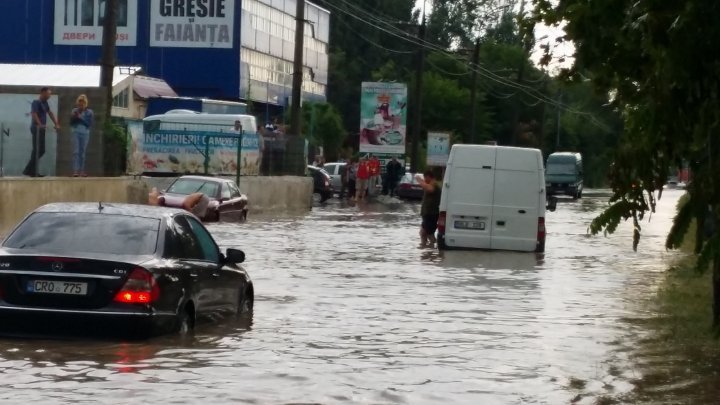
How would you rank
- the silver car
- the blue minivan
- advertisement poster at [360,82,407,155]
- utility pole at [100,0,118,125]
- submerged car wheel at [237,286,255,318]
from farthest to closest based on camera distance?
the blue minivan
advertisement poster at [360,82,407,155]
the silver car
utility pole at [100,0,118,125]
submerged car wheel at [237,286,255,318]

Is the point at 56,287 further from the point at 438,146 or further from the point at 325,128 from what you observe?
the point at 325,128

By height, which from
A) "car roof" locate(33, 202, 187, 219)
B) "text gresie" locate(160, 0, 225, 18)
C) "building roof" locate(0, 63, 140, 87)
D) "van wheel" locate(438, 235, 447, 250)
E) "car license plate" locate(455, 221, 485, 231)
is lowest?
"van wheel" locate(438, 235, 447, 250)

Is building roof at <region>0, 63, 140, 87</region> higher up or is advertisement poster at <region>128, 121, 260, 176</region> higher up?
building roof at <region>0, 63, 140, 87</region>

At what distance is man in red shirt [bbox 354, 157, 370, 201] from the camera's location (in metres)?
57.1

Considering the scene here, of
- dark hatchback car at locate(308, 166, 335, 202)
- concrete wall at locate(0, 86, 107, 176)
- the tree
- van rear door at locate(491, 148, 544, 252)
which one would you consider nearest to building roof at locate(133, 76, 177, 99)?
dark hatchback car at locate(308, 166, 335, 202)

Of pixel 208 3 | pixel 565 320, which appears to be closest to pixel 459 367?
pixel 565 320

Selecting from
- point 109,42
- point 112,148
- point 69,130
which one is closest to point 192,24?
point 112,148

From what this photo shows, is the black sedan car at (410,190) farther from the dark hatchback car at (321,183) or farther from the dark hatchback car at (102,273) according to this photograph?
the dark hatchback car at (102,273)

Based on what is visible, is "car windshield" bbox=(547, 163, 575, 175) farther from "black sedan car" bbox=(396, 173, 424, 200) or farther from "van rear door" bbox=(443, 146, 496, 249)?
"van rear door" bbox=(443, 146, 496, 249)

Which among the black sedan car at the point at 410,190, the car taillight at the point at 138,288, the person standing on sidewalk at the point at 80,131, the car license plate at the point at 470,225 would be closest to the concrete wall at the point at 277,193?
the black sedan car at the point at 410,190

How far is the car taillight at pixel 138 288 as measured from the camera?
40.4 ft

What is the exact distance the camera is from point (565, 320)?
16.6m

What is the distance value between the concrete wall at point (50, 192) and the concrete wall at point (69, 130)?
2.05 feet

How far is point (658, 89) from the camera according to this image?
9898mm
